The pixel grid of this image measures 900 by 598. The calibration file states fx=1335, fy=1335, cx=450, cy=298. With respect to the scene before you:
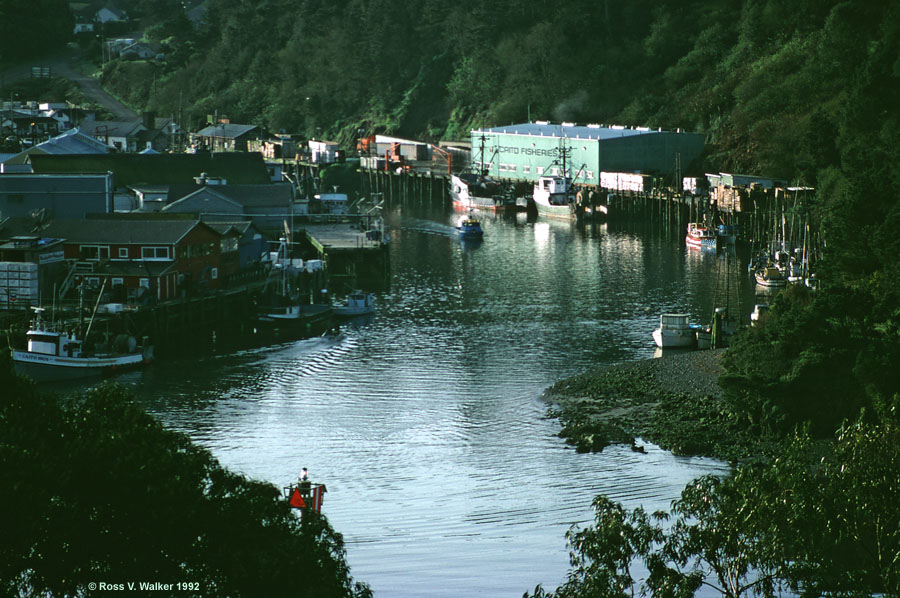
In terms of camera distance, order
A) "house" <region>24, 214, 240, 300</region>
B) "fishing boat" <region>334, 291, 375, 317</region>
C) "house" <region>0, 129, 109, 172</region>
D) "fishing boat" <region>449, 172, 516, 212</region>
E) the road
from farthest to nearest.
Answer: the road, "fishing boat" <region>449, 172, 516, 212</region>, "house" <region>0, 129, 109, 172</region>, "fishing boat" <region>334, 291, 375, 317</region>, "house" <region>24, 214, 240, 300</region>

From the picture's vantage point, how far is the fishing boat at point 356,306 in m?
33.5

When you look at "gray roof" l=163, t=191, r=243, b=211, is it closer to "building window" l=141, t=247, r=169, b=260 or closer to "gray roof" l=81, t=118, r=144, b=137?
"building window" l=141, t=247, r=169, b=260

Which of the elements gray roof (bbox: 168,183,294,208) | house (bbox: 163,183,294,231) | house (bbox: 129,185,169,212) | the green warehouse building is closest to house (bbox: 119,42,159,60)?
the green warehouse building

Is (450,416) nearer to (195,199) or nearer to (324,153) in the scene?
(195,199)

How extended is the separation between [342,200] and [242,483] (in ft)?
132

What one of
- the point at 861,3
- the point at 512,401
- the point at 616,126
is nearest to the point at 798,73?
the point at 861,3

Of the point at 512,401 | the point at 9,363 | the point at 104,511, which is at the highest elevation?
the point at 9,363

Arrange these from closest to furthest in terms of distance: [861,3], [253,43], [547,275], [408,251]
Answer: [547,275]
[408,251]
[861,3]
[253,43]

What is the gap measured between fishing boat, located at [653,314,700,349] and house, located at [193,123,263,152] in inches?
1879

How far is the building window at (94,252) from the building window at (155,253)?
93 cm

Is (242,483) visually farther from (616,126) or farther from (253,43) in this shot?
(253,43)

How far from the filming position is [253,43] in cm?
9475

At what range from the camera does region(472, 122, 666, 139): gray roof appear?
56.8 m

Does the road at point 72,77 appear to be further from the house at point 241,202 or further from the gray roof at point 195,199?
the gray roof at point 195,199
